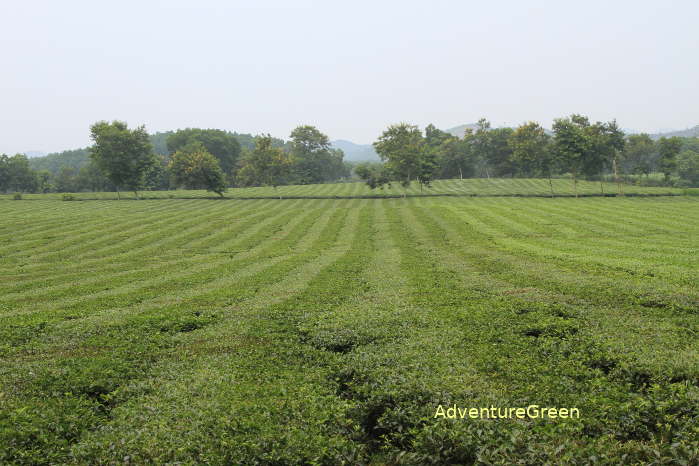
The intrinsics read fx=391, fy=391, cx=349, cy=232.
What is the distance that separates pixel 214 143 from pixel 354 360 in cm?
16271

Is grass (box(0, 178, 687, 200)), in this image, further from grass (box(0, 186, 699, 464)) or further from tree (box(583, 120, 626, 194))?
grass (box(0, 186, 699, 464))

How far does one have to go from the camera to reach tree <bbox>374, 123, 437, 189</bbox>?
89.8 meters

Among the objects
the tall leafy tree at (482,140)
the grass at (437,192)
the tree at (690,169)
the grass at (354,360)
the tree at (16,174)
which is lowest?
the grass at (354,360)

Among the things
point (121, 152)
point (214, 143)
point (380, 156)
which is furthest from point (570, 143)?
point (214, 143)

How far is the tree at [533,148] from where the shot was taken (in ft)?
308

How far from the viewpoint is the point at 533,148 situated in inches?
3765

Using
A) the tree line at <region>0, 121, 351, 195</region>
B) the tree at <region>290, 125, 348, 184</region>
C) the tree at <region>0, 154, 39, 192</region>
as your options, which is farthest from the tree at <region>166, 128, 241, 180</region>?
the tree at <region>0, 154, 39, 192</region>

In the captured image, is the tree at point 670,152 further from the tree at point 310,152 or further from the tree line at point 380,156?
the tree at point 310,152

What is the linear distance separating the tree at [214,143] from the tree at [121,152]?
68.8m

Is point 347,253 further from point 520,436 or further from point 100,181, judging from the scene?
point 100,181

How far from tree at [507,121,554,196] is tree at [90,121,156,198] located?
8663 centimetres

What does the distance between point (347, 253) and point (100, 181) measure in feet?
459

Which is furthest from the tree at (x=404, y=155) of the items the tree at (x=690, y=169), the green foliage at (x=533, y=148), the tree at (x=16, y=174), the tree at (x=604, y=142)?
the tree at (x=16, y=174)

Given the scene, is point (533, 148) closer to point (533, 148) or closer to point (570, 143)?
point (533, 148)
